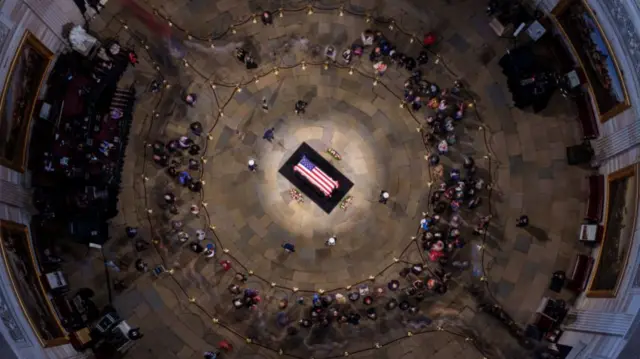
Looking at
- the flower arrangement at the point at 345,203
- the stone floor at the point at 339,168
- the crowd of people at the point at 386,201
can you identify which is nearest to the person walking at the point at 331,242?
the crowd of people at the point at 386,201

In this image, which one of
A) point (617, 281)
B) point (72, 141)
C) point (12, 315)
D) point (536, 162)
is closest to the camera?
point (12, 315)

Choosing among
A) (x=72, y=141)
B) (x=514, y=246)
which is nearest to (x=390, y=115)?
(x=514, y=246)

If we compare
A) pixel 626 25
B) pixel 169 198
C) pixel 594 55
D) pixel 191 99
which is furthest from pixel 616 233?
pixel 191 99

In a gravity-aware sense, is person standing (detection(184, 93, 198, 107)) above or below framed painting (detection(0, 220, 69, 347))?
above

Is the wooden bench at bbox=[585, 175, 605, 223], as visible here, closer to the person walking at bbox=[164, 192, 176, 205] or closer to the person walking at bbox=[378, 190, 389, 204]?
the person walking at bbox=[378, 190, 389, 204]

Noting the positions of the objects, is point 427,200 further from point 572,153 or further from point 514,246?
point 572,153

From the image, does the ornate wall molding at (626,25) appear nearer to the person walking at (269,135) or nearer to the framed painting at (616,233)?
the framed painting at (616,233)

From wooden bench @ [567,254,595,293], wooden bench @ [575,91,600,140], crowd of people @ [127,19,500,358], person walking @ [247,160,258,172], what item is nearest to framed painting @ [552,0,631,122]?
wooden bench @ [575,91,600,140]
